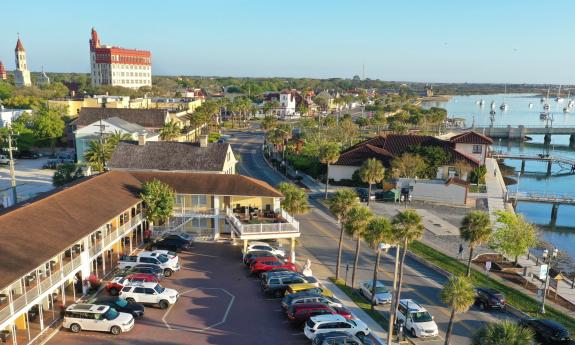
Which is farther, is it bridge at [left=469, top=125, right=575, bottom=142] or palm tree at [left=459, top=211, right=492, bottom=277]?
bridge at [left=469, top=125, right=575, bottom=142]

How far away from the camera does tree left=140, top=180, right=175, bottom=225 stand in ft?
118

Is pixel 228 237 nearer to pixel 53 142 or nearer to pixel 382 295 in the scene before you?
pixel 382 295

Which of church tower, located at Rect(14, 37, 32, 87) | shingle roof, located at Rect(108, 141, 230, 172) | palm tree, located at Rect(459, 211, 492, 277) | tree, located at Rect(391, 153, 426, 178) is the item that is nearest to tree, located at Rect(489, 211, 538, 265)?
palm tree, located at Rect(459, 211, 492, 277)

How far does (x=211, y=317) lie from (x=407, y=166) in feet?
134

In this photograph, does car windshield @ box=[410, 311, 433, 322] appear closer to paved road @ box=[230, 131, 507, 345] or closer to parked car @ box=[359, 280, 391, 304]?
paved road @ box=[230, 131, 507, 345]

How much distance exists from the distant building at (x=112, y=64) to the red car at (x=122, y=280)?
543 feet

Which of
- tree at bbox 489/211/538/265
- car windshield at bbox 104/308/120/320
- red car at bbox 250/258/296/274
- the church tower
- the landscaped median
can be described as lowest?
the landscaped median

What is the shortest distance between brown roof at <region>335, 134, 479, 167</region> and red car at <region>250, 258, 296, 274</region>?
33.9 m

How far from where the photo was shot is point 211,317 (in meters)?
26.3

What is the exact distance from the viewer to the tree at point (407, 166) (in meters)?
60.6

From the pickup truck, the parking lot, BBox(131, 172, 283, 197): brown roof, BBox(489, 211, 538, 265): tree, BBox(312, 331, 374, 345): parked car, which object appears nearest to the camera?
BBox(312, 331, 374, 345): parked car

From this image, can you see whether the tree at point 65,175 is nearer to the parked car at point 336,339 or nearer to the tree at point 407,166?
the parked car at point 336,339

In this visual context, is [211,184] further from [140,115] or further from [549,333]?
[140,115]

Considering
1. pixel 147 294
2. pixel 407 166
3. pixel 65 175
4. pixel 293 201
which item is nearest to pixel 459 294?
pixel 147 294
